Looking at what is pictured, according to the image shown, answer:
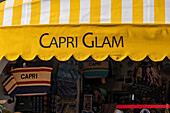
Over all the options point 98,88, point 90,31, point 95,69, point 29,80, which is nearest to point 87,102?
point 98,88

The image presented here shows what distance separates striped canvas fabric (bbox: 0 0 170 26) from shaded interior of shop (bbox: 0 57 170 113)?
6.18 feet

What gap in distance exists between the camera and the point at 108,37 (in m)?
4.00

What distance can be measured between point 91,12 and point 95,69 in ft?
7.45

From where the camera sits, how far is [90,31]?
4.05 m

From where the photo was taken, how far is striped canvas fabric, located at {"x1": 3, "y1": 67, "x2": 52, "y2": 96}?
5.70 meters

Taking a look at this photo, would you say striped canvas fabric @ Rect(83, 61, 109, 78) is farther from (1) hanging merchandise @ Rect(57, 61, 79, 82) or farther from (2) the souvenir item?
(2) the souvenir item

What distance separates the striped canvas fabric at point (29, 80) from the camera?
5699 millimetres

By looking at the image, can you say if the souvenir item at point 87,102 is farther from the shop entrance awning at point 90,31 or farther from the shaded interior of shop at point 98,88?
the shop entrance awning at point 90,31

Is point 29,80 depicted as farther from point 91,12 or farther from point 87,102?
point 91,12

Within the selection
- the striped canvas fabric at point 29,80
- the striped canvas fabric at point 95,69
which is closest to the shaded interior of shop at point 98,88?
the striped canvas fabric at point 95,69

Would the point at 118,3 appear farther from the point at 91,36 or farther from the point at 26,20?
the point at 26,20

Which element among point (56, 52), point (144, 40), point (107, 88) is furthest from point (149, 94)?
point (56, 52)

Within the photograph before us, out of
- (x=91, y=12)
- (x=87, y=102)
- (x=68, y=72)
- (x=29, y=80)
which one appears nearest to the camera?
(x=91, y=12)

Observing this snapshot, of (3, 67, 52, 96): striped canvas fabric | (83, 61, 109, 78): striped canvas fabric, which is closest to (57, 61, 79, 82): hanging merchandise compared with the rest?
(83, 61, 109, 78): striped canvas fabric
